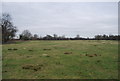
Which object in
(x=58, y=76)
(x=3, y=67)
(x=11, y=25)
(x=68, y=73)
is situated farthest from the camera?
(x=11, y=25)

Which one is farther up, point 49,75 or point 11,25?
point 11,25

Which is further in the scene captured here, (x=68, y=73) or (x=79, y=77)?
(x=68, y=73)

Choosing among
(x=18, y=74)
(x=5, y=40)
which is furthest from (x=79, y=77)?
(x=5, y=40)

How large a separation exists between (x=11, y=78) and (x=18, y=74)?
863mm

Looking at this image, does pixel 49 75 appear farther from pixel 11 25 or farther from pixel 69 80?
pixel 11 25

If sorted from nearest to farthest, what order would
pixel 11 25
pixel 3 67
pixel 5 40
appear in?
pixel 3 67, pixel 5 40, pixel 11 25

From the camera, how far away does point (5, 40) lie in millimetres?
56000

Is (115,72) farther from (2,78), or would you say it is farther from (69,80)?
(2,78)

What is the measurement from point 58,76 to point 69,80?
3.33 feet

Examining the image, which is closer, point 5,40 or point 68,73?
point 68,73

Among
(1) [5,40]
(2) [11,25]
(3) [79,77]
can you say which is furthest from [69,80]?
(2) [11,25]

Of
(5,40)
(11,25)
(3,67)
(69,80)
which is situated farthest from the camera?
(11,25)

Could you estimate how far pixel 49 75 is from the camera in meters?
10.2

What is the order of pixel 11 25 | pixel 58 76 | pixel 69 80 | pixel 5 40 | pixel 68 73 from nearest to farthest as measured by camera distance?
pixel 69 80 < pixel 58 76 < pixel 68 73 < pixel 5 40 < pixel 11 25
